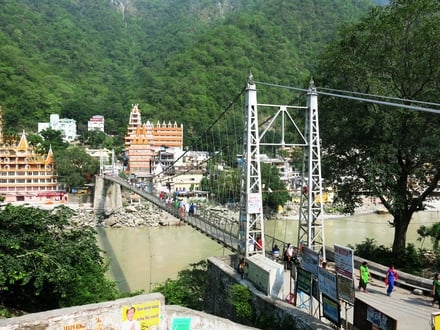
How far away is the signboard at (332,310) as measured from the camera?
13.8 feet

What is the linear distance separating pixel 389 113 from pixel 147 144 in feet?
82.9

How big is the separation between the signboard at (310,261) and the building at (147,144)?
24358mm

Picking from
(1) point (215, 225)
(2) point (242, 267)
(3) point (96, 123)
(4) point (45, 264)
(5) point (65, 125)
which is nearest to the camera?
(4) point (45, 264)

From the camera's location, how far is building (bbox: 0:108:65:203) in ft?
81.1

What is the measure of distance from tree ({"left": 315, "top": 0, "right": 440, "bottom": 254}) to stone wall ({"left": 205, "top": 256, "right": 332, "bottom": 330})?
3.05m

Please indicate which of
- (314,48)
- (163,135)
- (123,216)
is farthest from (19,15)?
(123,216)

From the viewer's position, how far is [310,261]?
Answer: 4.98 metres

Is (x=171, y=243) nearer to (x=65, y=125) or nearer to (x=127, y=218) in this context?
(x=127, y=218)

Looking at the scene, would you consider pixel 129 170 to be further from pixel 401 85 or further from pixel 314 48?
pixel 314 48

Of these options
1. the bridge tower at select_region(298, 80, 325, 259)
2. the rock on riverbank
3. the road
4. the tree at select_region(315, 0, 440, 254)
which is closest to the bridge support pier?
the rock on riverbank

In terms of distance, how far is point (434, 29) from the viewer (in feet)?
23.8

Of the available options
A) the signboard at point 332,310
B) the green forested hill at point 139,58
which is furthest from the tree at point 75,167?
the signboard at point 332,310

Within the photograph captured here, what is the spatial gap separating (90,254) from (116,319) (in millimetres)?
2665

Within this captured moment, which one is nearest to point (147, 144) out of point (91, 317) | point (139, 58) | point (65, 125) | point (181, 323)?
point (65, 125)
